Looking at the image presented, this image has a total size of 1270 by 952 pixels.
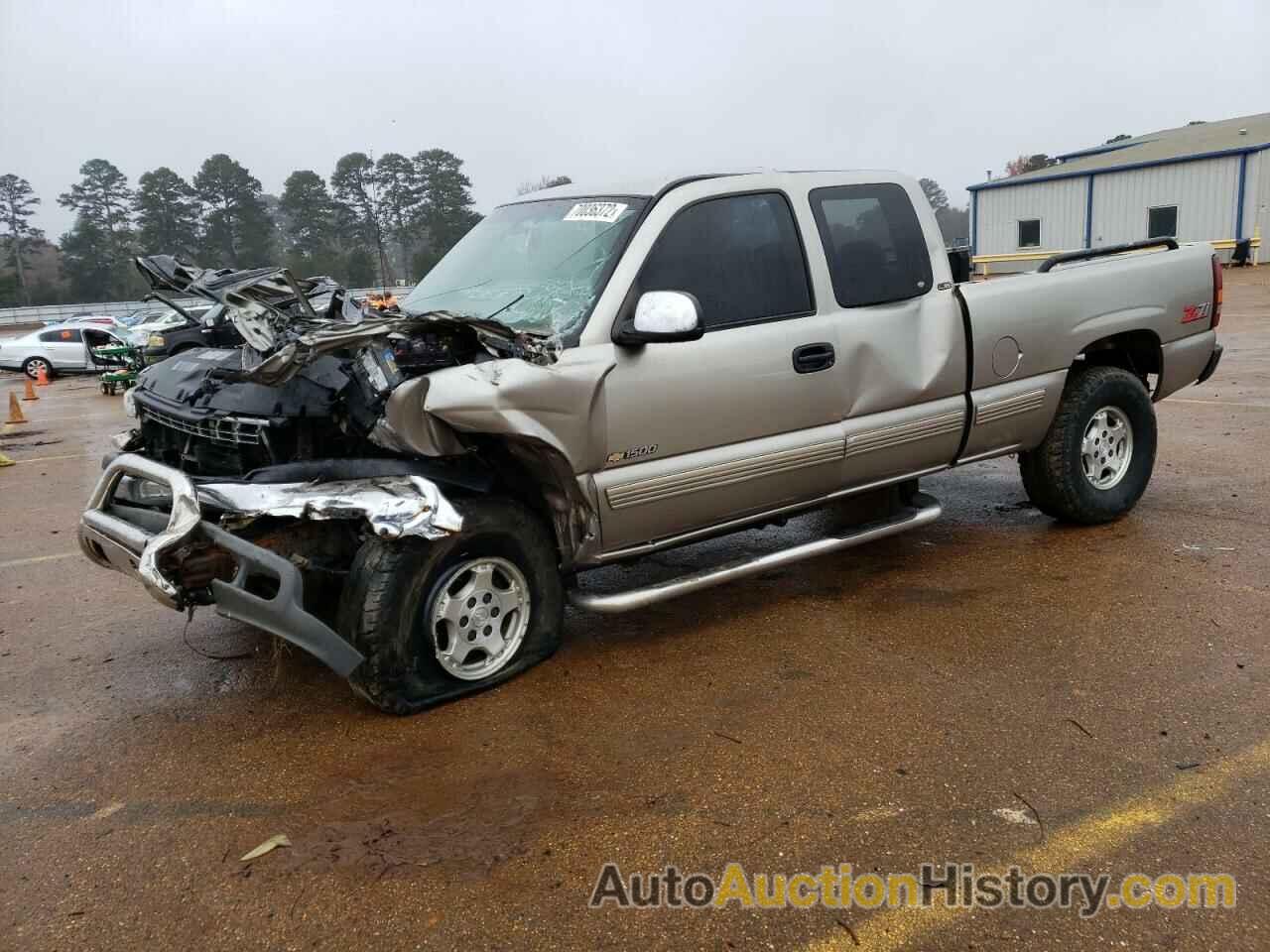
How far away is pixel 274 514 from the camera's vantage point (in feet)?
11.5

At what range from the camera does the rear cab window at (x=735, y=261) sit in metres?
4.17

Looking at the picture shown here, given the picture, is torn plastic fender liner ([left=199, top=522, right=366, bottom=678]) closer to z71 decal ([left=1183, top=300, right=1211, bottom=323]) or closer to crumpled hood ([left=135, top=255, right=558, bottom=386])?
crumpled hood ([left=135, top=255, right=558, bottom=386])

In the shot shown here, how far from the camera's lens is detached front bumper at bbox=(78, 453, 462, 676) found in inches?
134

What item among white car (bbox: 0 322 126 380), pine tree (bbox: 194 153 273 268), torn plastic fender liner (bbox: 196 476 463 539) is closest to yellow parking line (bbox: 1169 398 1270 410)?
torn plastic fender liner (bbox: 196 476 463 539)

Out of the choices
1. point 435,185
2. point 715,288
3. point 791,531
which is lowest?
point 791,531

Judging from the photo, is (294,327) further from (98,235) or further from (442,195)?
(98,235)

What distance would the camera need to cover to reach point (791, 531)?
6105mm

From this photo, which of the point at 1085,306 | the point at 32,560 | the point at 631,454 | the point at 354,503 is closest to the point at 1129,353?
the point at 1085,306

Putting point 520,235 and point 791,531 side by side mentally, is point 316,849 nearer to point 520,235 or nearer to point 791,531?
point 520,235

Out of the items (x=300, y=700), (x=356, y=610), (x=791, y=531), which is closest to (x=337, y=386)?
(x=356, y=610)

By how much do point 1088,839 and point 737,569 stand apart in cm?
175

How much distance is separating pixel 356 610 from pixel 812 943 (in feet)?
6.16

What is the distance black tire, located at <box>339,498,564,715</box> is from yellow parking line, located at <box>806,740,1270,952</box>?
5.84 ft

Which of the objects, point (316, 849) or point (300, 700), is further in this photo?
point (300, 700)
